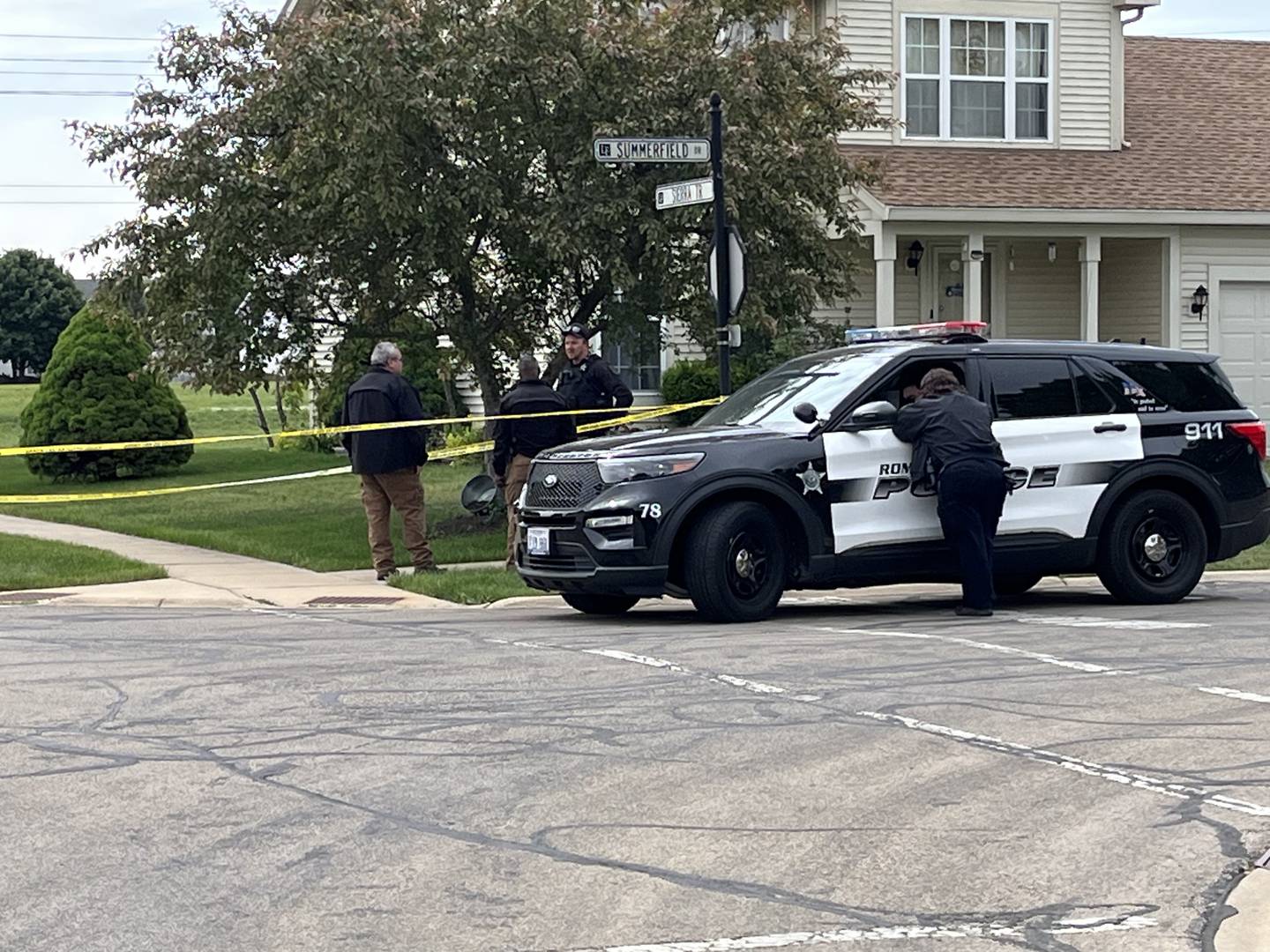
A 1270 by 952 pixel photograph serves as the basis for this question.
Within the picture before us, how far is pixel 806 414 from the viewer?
41.4ft

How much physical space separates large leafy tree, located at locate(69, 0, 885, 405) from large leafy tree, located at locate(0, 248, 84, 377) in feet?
221

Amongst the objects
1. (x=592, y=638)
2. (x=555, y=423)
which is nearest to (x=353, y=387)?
(x=555, y=423)

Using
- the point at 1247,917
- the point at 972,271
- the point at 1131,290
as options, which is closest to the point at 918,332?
the point at 1247,917

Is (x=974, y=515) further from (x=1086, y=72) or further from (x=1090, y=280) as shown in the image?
(x=1086, y=72)

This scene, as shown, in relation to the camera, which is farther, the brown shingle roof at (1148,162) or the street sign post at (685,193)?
the brown shingle roof at (1148,162)

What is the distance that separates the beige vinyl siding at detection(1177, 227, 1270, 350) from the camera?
27.0 m

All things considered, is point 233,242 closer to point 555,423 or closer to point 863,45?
point 555,423

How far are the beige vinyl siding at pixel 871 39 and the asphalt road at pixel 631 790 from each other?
15.9 m

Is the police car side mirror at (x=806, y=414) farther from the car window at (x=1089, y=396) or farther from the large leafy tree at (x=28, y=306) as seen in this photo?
the large leafy tree at (x=28, y=306)

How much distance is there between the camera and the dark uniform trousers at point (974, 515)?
1250 centimetres

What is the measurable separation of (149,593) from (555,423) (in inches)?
134

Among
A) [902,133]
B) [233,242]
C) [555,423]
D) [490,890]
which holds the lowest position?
[490,890]

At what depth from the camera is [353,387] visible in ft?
50.6

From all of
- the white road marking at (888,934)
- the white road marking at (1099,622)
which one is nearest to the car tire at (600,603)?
the white road marking at (1099,622)
